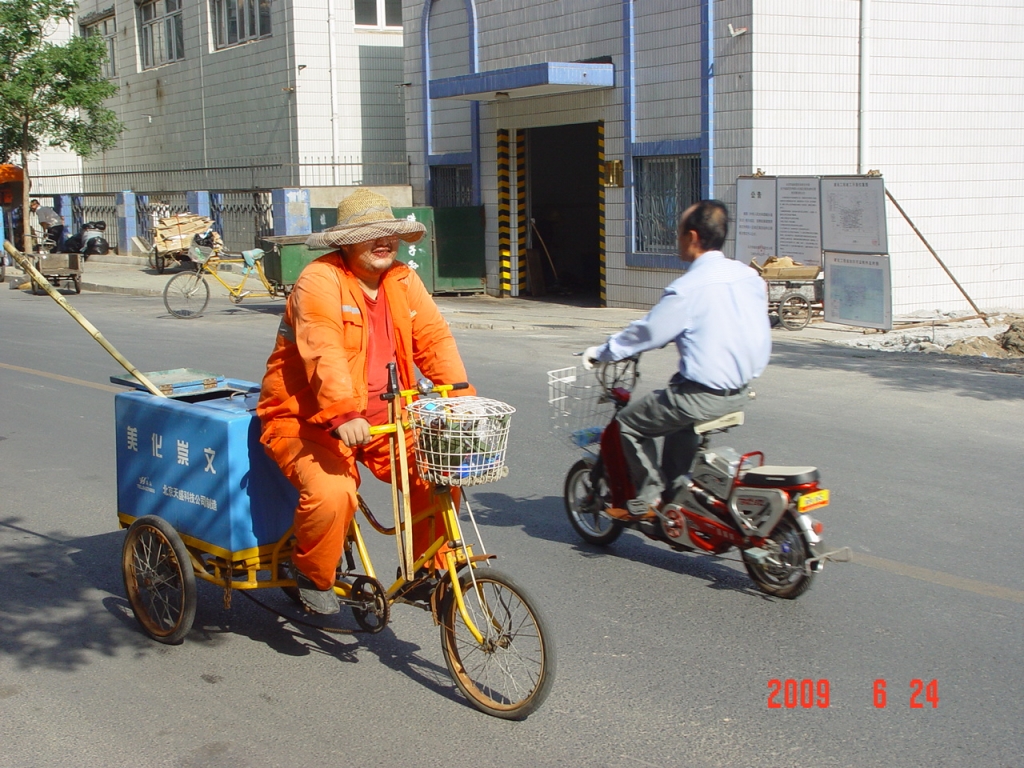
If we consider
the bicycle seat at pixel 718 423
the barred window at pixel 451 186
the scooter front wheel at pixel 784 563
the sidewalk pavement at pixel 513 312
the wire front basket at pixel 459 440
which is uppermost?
the barred window at pixel 451 186

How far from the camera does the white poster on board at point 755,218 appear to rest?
15180 mm

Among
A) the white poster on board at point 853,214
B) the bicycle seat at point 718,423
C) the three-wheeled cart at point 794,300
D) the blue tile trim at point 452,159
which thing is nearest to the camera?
the bicycle seat at point 718,423

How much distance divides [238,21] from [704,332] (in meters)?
26.0

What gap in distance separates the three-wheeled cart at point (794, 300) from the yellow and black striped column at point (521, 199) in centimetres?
656

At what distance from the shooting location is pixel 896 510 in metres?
6.55

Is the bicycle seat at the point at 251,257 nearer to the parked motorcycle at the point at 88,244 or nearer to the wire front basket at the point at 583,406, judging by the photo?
the wire front basket at the point at 583,406

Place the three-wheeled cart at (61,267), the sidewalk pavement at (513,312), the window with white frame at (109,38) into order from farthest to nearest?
the window with white frame at (109,38), the three-wheeled cart at (61,267), the sidewalk pavement at (513,312)

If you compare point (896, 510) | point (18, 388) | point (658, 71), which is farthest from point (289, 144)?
point (896, 510)

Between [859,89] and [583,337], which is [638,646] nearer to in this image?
[583,337]

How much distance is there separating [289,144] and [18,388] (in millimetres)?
16498

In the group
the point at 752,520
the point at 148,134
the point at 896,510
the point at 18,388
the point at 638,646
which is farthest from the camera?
the point at 148,134

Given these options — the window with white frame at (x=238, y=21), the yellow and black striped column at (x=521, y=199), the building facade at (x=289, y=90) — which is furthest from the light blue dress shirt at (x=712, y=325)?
the window with white frame at (x=238, y=21)

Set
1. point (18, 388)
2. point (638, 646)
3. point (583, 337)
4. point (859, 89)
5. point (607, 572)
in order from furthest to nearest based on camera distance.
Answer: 1. point (859, 89)
2. point (583, 337)
3. point (18, 388)
4. point (607, 572)
5. point (638, 646)

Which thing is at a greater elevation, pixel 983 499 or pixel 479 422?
pixel 479 422
